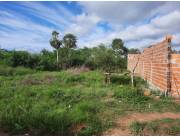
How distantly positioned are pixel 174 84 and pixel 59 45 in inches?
723

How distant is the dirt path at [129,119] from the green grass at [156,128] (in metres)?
0.14

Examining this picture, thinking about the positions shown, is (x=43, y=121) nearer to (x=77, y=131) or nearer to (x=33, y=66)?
(x=77, y=131)

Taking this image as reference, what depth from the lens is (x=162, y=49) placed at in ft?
22.5

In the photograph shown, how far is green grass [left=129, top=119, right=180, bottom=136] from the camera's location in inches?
131

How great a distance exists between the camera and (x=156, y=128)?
11.3ft

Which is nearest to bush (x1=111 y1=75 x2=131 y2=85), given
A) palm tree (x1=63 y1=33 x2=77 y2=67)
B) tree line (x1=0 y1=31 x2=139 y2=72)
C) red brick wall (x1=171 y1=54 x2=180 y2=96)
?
tree line (x1=0 y1=31 x2=139 y2=72)

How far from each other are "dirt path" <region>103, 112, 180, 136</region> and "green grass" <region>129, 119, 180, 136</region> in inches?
5.5

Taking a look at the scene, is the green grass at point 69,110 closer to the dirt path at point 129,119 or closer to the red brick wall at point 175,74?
the dirt path at point 129,119

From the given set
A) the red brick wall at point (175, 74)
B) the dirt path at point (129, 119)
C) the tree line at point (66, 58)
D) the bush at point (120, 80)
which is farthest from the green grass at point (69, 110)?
the tree line at point (66, 58)

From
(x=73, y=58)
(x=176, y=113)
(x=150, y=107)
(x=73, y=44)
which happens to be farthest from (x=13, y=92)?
(x=73, y=44)

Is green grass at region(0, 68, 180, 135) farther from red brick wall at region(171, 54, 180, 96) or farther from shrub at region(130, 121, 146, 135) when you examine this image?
red brick wall at region(171, 54, 180, 96)

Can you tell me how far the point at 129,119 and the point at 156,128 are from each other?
67 centimetres

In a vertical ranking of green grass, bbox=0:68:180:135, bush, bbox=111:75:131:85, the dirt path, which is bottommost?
the dirt path

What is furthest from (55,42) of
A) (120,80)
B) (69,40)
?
(120,80)
